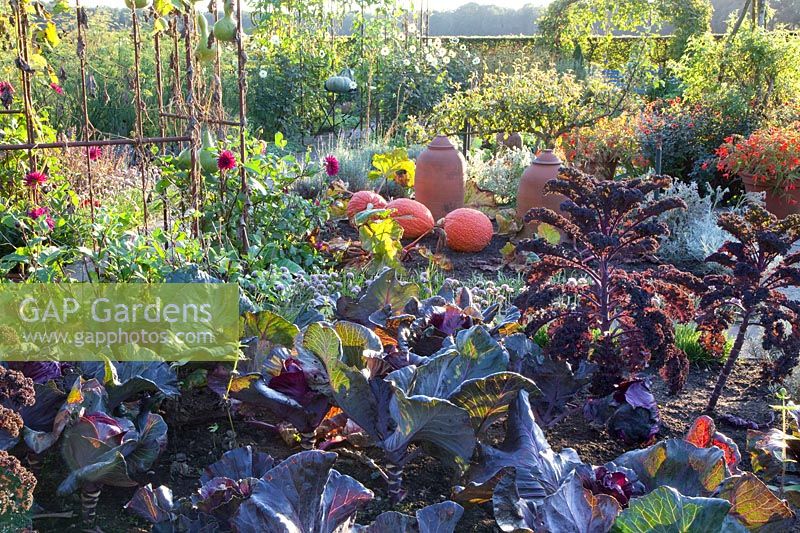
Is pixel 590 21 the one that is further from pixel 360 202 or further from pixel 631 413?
pixel 631 413

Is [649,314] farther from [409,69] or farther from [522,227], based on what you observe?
[409,69]

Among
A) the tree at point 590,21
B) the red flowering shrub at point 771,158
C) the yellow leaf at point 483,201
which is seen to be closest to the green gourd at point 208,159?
the yellow leaf at point 483,201

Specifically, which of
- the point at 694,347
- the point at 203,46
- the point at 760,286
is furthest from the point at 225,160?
the point at 760,286

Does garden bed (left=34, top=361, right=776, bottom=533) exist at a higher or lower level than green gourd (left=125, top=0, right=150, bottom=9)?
lower

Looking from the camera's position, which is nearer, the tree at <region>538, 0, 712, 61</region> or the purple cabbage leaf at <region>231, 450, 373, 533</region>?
the purple cabbage leaf at <region>231, 450, 373, 533</region>

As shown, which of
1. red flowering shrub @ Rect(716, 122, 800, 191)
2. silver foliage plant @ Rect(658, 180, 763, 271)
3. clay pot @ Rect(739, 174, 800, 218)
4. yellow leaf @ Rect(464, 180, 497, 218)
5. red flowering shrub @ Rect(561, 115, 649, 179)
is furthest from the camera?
red flowering shrub @ Rect(561, 115, 649, 179)

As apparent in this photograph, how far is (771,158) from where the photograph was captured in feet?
18.6

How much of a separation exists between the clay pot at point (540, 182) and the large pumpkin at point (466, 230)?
394 mm

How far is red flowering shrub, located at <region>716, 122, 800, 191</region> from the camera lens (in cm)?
561

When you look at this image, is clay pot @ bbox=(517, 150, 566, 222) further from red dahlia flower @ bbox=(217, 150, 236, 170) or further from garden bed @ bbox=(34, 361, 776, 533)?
garden bed @ bbox=(34, 361, 776, 533)

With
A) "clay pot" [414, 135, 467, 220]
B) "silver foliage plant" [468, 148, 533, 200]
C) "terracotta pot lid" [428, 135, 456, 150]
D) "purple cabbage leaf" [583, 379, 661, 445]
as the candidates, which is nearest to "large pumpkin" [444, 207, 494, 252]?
"clay pot" [414, 135, 467, 220]

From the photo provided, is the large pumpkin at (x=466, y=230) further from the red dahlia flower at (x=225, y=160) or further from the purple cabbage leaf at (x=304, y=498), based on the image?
the purple cabbage leaf at (x=304, y=498)

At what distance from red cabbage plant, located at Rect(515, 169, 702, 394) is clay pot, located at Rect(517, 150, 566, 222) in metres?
2.47

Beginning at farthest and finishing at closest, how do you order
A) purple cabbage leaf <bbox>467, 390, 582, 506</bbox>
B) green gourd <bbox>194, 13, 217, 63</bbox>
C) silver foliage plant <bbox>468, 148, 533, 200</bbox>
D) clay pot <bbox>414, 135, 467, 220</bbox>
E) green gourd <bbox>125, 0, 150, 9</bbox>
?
1. silver foliage plant <bbox>468, 148, 533, 200</bbox>
2. clay pot <bbox>414, 135, 467, 220</bbox>
3. green gourd <bbox>194, 13, 217, 63</bbox>
4. green gourd <bbox>125, 0, 150, 9</bbox>
5. purple cabbage leaf <bbox>467, 390, 582, 506</bbox>
